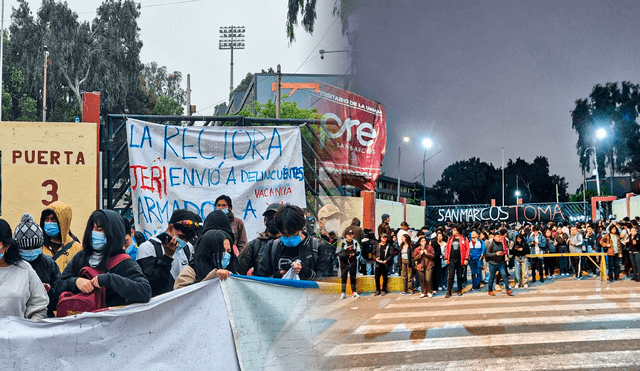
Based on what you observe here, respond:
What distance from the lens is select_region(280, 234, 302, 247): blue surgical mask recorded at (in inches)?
191

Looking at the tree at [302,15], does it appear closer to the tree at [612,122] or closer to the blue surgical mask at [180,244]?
the blue surgical mask at [180,244]

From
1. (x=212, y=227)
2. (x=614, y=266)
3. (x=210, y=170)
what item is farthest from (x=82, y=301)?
(x=614, y=266)

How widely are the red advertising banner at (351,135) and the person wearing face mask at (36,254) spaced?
10.2 feet

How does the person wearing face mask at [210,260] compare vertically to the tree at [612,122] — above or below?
below

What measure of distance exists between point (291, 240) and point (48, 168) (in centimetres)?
325

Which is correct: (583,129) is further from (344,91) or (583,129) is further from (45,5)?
(344,91)

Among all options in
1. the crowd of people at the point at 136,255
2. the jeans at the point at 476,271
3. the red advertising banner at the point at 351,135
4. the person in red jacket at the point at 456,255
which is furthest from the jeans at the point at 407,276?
the crowd of people at the point at 136,255

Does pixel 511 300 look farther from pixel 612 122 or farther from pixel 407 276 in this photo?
pixel 612 122

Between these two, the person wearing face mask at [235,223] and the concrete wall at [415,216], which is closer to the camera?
the person wearing face mask at [235,223]

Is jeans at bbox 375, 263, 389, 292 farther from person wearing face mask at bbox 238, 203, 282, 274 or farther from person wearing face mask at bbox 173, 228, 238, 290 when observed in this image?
person wearing face mask at bbox 173, 228, 238, 290

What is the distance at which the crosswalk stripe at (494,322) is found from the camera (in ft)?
29.5

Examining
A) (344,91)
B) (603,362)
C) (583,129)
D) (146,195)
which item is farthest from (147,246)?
(583,129)

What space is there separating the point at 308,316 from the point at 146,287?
140cm

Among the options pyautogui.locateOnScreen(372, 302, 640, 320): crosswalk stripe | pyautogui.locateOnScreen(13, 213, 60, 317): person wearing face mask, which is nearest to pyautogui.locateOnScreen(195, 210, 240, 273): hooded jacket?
pyautogui.locateOnScreen(13, 213, 60, 317): person wearing face mask
